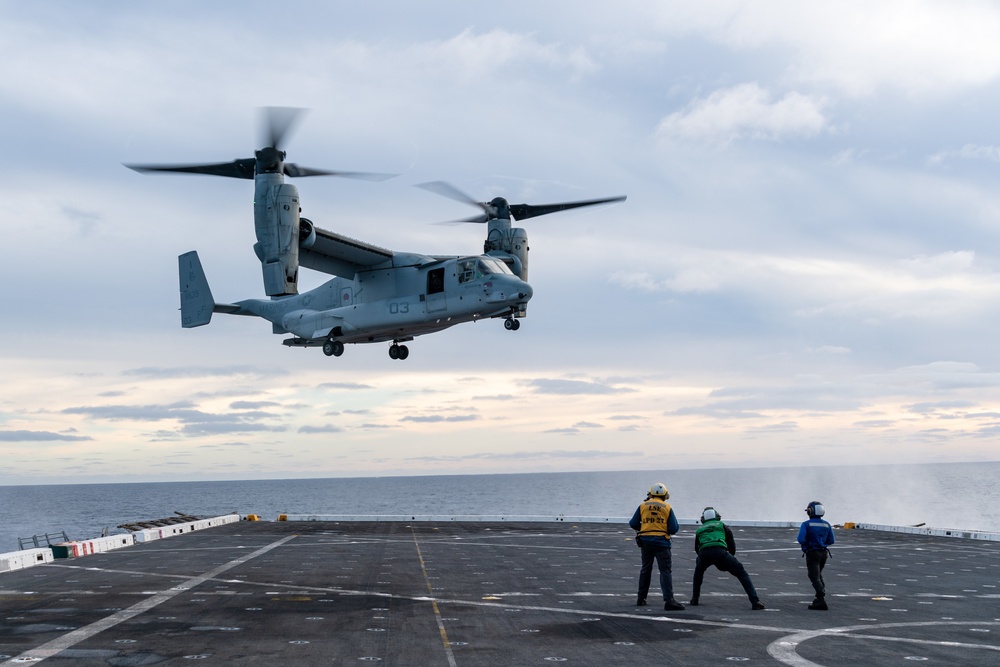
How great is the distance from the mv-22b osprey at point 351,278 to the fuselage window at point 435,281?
41 mm

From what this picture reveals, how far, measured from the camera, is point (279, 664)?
1119 centimetres

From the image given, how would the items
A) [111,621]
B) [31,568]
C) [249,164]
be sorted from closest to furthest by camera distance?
[111,621] < [31,568] < [249,164]

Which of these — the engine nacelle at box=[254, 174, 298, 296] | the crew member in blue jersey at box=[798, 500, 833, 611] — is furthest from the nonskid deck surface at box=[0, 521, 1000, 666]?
the engine nacelle at box=[254, 174, 298, 296]

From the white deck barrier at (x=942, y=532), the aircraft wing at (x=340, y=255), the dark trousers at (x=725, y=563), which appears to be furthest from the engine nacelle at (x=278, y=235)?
the white deck barrier at (x=942, y=532)

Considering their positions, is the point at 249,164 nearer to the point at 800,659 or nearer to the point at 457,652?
the point at 457,652

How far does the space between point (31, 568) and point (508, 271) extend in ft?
65.7

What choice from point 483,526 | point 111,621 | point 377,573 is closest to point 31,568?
point 377,573

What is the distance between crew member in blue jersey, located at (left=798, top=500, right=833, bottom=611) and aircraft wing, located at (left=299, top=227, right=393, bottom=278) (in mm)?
24899

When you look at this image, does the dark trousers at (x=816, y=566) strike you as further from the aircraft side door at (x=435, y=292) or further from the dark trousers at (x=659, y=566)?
the aircraft side door at (x=435, y=292)

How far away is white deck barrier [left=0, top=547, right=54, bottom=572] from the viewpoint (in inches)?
968

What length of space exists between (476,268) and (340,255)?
21.5 feet

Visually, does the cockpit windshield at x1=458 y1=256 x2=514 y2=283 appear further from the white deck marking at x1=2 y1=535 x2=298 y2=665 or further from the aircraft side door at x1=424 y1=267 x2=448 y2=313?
the white deck marking at x1=2 y1=535 x2=298 y2=665

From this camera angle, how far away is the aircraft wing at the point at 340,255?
37.8m

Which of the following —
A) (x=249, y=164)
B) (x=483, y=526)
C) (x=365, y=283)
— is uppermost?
(x=249, y=164)
